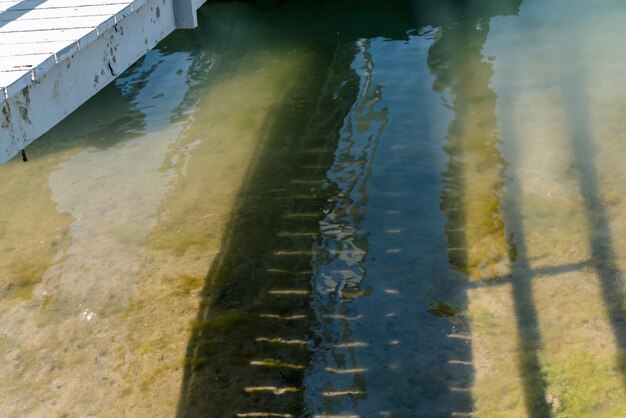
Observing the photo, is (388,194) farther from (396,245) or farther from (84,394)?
(84,394)

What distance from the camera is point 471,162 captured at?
8.58 m

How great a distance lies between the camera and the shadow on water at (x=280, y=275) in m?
5.75

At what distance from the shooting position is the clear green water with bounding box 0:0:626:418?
5.84 metres

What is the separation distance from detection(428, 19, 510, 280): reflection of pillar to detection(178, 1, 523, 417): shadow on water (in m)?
0.05

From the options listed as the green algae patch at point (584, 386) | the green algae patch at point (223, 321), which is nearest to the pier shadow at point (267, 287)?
the green algae patch at point (223, 321)

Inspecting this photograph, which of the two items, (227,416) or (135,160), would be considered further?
(135,160)

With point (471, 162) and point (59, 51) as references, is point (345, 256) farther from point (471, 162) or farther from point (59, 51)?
point (59, 51)

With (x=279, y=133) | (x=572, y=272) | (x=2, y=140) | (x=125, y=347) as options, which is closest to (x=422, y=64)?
(x=279, y=133)

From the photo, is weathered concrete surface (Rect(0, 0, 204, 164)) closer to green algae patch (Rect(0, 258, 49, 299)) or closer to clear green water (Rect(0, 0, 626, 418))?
clear green water (Rect(0, 0, 626, 418))

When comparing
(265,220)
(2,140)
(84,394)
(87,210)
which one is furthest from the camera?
(87,210)

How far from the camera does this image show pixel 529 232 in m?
7.25

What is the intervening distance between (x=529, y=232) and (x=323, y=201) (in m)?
1.99

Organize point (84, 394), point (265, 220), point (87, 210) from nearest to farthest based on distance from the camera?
point (84, 394)
point (265, 220)
point (87, 210)

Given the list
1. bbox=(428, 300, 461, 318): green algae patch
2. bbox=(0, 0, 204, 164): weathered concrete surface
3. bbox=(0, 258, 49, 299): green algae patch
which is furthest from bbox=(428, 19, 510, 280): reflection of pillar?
bbox=(0, 258, 49, 299): green algae patch
